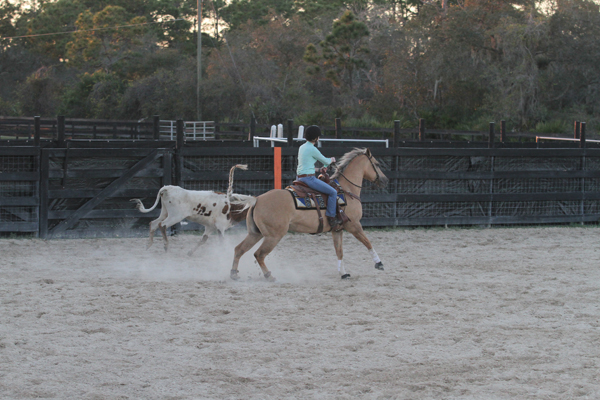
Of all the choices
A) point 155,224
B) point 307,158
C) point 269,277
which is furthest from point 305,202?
point 155,224

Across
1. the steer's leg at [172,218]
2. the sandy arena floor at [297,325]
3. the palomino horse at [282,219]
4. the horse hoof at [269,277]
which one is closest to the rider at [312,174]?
the palomino horse at [282,219]

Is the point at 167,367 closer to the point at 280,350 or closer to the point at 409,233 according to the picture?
the point at 280,350

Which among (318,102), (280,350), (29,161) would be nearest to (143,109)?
(318,102)

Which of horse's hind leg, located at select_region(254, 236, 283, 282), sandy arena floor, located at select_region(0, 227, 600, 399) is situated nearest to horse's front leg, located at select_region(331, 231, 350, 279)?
sandy arena floor, located at select_region(0, 227, 600, 399)

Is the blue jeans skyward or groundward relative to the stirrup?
skyward

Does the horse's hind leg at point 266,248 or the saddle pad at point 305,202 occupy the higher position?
the saddle pad at point 305,202

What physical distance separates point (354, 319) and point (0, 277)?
445cm

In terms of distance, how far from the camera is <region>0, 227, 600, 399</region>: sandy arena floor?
4664 mm

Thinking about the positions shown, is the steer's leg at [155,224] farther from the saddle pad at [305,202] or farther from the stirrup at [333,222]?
the stirrup at [333,222]

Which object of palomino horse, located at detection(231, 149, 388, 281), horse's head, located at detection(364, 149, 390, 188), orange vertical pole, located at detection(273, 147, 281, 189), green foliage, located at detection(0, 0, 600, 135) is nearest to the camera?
palomino horse, located at detection(231, 149, 388, 281)

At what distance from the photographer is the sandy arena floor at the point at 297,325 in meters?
4.66

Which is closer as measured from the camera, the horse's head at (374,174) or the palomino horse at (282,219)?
the palomino horse at (282,219)

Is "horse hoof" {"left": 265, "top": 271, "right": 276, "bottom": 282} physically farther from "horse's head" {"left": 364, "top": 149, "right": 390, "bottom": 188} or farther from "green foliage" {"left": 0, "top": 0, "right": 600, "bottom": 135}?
"green foliage" {"left": 0, "top": 0, "right": 600, "bottom": 135}

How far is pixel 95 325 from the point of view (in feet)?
19.7
